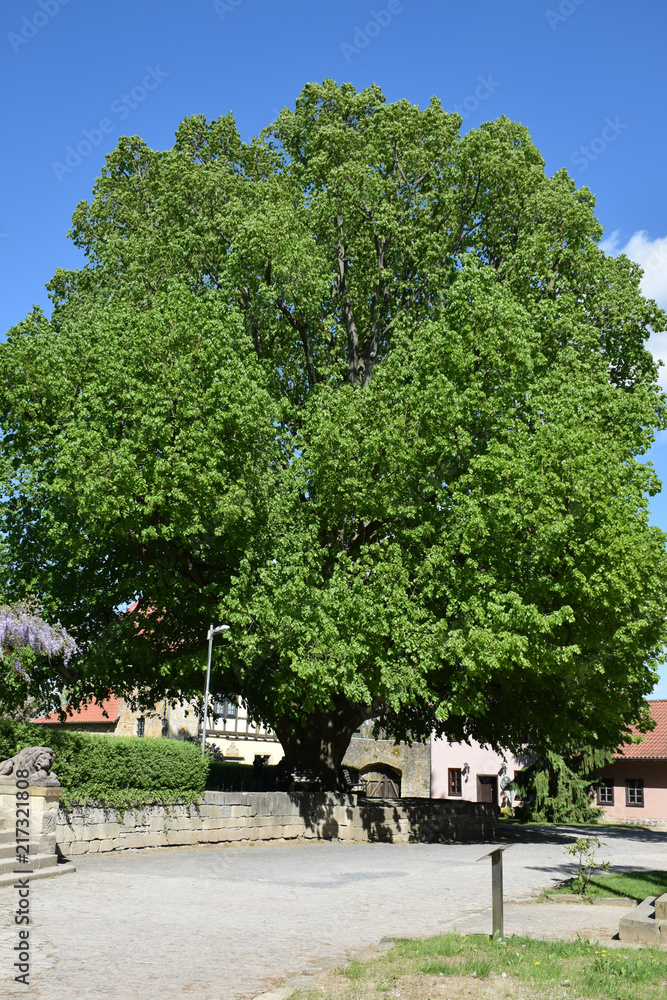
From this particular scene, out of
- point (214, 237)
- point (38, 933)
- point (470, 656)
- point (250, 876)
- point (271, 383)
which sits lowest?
point (250, 876)

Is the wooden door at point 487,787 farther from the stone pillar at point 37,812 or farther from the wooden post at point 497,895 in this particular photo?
the wooden post at point 497,895

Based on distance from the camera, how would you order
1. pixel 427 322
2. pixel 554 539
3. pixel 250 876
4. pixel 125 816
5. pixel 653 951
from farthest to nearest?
pixel 427 322 < pixel 554 539 < pixel 125 816 < pixel 250 876 < pixel 653 951

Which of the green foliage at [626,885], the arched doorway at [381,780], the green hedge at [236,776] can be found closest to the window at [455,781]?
the arched doorway at [381,780]

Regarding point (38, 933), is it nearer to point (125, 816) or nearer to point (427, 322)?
point (125, 816)

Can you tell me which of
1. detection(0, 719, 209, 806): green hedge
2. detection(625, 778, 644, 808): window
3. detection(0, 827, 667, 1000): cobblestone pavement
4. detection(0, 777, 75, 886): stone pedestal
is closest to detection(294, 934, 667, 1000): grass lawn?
detection(0, 827, 667, 1000): cobblestone pavement

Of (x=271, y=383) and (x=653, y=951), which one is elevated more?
(x=271, y=383)

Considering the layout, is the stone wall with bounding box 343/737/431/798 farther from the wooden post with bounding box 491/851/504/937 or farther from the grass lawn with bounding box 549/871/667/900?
the wooden post with bounding box 491/851/504/937

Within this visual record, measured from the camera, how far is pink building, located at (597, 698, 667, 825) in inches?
1641

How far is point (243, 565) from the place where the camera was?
17938 mm

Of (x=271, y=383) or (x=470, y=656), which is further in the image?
(x=271, y=383)

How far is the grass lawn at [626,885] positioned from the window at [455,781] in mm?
31366

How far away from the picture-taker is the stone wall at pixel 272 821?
15352 mm

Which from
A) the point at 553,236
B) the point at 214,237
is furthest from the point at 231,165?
the point at 553,236

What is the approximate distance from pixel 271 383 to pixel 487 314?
5.79m
